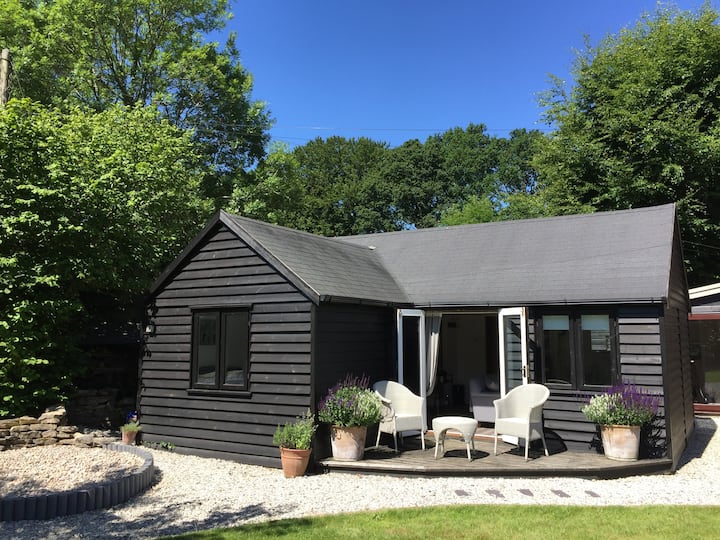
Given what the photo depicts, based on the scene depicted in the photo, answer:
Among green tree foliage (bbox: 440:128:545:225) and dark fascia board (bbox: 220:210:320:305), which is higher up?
green tree foliage (bbox: 440:128:545:225)

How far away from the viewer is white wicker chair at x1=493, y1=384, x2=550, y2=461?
7852 mm

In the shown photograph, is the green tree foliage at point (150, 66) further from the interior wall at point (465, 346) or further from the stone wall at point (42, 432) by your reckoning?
the stone wall at point (42, 432)

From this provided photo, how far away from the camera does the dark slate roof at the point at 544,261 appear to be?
8.65 m

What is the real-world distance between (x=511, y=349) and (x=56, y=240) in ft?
28.2

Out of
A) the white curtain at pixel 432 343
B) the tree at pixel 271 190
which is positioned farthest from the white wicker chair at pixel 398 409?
the tree at pixel 271 190

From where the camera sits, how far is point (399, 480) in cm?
729

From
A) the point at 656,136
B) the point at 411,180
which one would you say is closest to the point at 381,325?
the point at 656,136

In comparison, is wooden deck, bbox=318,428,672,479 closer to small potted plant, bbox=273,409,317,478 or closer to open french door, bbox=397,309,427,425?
small potted plant, bbox=273,409,317,478

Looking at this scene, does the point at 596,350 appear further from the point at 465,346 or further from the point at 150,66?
the point at 150,66

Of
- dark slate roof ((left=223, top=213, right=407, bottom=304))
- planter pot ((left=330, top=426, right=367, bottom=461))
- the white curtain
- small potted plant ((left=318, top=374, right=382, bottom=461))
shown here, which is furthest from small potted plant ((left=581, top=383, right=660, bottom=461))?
dark slate roof ((left=223, top=213, right=407, bottom=304))

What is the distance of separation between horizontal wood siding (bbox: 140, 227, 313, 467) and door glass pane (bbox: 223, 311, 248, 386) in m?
0.25

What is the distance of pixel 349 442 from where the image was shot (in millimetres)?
7758

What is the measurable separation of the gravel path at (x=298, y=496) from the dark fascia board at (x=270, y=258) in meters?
2.64

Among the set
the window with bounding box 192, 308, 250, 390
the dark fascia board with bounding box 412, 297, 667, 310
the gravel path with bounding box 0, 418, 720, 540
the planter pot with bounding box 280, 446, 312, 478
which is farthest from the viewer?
the window with bounding box 192, 308, 250, 390
